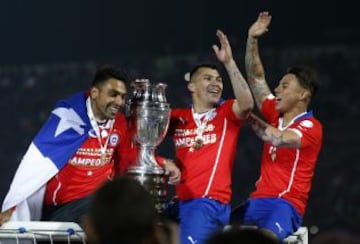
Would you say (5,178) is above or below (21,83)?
below

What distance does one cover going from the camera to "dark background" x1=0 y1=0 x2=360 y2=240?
6.29 m

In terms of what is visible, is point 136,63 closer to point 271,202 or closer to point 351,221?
point 351,221

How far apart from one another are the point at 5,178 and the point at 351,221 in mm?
2257

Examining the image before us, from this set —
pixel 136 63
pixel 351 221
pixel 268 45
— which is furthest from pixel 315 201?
pixel 136 63

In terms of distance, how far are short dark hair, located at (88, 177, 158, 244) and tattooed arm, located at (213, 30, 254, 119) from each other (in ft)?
6.12

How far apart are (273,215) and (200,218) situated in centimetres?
29

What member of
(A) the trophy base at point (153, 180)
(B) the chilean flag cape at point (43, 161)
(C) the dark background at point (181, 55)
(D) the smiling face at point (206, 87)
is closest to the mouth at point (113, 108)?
(B) the chilean flag cape at point (43, 161)

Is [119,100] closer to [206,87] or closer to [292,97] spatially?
[206,87]

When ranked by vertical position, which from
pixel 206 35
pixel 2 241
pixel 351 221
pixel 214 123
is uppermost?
pixel 206 35

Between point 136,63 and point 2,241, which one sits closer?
point 2,241

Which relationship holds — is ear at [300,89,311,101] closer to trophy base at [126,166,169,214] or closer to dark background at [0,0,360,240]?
trophy base at [126,166,169,214]

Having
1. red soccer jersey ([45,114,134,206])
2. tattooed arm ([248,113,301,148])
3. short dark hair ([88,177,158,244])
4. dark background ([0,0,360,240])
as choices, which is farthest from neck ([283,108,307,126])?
short dark hair ([88,177,158,244])

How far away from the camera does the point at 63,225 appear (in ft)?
12.9

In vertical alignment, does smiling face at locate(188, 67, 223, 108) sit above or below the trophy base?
above
